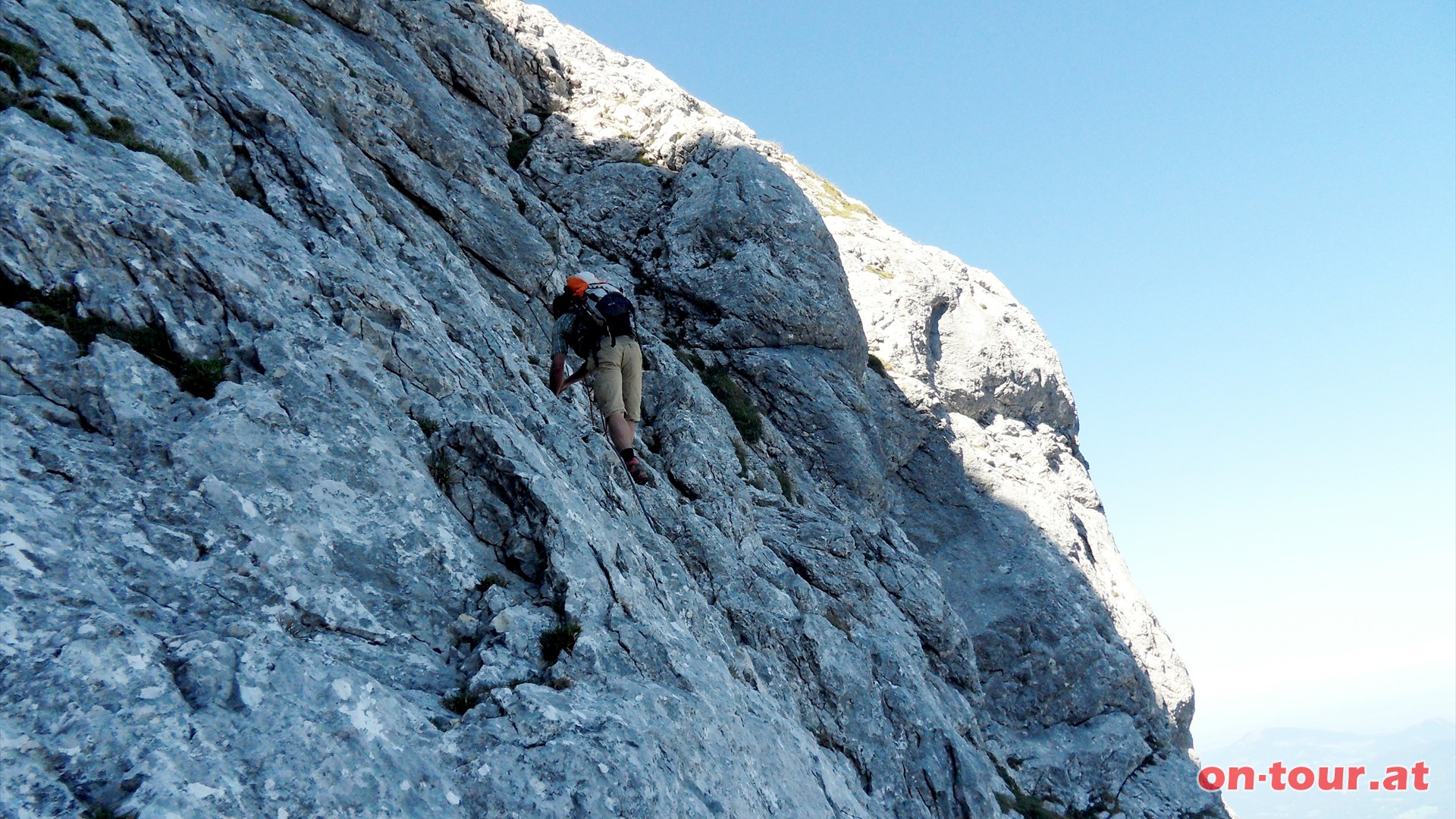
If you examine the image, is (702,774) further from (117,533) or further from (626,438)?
(626,438)

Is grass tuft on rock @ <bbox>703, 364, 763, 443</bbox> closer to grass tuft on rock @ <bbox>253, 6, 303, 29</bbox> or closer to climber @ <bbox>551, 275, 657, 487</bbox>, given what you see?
climber @ <bbox>551, 275, 657, 487</bbox>

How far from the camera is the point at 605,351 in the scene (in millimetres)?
14180

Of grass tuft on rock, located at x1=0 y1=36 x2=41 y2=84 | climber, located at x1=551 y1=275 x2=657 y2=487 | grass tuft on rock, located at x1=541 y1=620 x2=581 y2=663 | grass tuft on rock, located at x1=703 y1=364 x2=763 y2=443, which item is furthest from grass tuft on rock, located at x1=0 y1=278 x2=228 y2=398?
grass tuft on rock, located at x1=703 y1=364 x2=763 y2=443

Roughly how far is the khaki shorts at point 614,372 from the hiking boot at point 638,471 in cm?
78

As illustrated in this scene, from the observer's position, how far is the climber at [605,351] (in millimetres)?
14086

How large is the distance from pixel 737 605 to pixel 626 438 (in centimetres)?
355

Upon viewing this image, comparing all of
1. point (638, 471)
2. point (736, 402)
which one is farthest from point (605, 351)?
point (736, 402)

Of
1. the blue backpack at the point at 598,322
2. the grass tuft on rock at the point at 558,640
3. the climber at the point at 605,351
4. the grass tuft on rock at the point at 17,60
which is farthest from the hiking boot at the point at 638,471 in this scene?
the grass tuft on rock at the point at 17,60

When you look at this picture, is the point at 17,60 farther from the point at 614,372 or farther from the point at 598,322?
the point at 614,372

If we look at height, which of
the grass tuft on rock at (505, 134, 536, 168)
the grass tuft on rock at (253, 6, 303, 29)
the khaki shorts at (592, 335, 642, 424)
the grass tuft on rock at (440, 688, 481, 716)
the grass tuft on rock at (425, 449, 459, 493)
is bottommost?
the grass tuft on rock at (440, 688, 481, 716)

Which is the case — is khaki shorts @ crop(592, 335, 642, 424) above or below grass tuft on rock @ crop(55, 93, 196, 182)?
above

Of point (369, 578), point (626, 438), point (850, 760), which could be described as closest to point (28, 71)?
point (369, 578)

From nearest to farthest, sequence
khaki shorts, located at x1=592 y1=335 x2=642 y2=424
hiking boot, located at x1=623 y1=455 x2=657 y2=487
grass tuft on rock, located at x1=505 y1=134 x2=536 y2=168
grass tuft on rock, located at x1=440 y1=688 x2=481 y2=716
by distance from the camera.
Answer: grass tuft on rock, located at x1=440 y1=688 x2=481 y2=716 → khaki shorts, located at x1=592 y1=335 x2=642 y2=424 → hiking boot, located at x1=623 y1=455 x2=657 y2=487 → grass tuft on rock, located at x1=505 y1=134 x2=536 y2=168

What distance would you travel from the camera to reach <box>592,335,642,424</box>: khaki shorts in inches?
559
